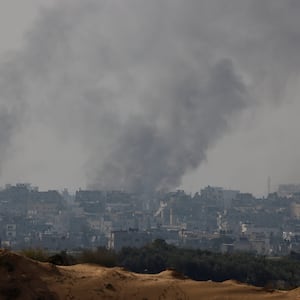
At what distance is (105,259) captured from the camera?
46656mm

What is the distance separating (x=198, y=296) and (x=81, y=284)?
3119 millimetres

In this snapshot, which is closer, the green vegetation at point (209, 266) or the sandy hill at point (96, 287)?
the sandy hill at point (96, 287)

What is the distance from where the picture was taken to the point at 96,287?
2458 cm

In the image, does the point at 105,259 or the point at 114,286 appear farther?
the point at 105,259

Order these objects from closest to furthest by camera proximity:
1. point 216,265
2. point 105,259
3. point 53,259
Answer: point 53,259 < point 105,259 < point 216,265

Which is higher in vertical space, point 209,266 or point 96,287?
point 209,266

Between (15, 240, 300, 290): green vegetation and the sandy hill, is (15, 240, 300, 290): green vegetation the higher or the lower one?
the higher one

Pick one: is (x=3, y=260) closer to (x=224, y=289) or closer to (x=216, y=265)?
(x=224, y=289)

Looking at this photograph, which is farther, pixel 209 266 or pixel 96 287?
pixel 209 266

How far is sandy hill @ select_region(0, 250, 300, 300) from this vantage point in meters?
24.1

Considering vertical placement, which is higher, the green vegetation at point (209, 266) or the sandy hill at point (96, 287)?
the green vegetation at point (209, 266)

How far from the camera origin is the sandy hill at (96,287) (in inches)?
948

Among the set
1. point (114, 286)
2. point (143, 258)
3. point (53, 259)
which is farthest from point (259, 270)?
point (114, 286)

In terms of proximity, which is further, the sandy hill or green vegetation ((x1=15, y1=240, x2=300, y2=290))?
green vegetation ((x1=15, y1=240, x2=300, y2=290))
